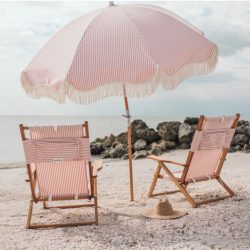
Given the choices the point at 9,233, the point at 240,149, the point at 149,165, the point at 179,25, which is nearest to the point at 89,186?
the point at 9,233

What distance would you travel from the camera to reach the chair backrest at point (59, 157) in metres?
5.10

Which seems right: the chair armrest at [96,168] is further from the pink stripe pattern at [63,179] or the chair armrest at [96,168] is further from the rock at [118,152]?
the rock at [118,152]

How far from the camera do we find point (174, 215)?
5.41 meters

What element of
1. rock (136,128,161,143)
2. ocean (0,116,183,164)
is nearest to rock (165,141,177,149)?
rock (136,128,161,143)

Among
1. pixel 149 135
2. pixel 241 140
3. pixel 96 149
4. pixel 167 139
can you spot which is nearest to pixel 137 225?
pixel 241 140

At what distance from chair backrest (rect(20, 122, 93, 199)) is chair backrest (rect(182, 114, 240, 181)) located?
135 cm

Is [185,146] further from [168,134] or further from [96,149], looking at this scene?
[96,149]

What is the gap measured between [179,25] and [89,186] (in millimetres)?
2208

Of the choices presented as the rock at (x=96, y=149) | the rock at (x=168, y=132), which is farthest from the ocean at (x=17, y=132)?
the rock at (x=168, y=132)

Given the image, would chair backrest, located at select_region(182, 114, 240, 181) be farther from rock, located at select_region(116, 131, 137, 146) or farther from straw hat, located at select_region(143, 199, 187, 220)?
rock, located at select_region(116, 131, 137, 146)

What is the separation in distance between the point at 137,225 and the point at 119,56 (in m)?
1.89

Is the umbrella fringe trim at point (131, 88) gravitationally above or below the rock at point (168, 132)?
above

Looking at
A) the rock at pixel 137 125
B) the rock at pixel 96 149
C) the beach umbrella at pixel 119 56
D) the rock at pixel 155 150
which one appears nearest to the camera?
the beach umbrella at pixel 119 56

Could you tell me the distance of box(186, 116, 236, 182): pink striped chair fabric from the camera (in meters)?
5.67
